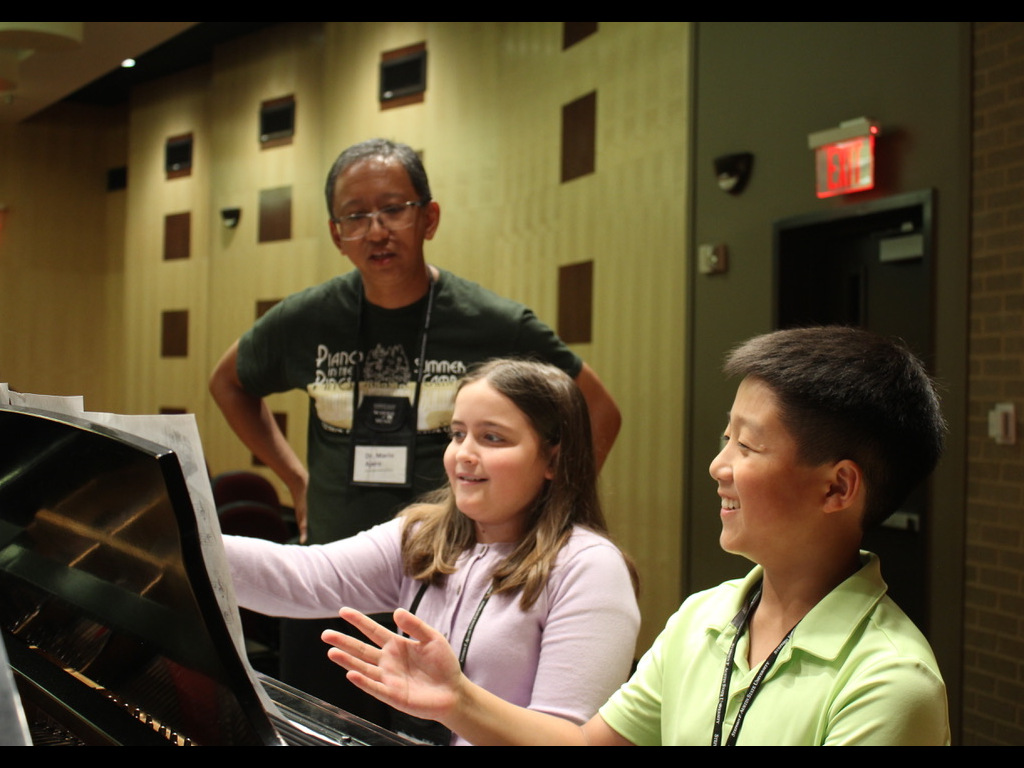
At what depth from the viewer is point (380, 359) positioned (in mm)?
2080

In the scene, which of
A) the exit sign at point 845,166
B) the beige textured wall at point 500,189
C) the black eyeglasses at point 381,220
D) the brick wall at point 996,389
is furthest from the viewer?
the beige textured wall at point 500,189

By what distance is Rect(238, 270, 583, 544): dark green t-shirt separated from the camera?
2.05 meters

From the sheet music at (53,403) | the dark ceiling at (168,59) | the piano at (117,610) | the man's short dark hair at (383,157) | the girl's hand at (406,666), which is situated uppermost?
the dark ceiling at (168,59)

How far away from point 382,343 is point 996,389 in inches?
87.2

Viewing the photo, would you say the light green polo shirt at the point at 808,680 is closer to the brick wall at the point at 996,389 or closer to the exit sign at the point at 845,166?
the brick wall at the point at 996,389

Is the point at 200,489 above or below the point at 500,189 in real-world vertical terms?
below

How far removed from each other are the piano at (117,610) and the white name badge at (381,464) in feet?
3.54

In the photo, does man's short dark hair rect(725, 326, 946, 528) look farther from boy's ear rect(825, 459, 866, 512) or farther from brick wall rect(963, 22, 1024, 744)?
brick wall rect(963, 22, 1024, 744)

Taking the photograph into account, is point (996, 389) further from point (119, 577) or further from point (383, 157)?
point (119, 577)

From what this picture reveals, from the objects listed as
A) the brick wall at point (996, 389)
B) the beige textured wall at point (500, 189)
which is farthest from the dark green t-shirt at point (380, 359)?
the beige textured wall at point (500, 189)

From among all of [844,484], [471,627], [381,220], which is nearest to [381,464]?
[381,220]

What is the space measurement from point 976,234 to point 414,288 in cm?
220

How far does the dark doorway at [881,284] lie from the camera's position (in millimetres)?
3514
